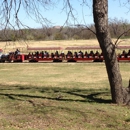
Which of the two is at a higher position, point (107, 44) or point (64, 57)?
point (107, 44)

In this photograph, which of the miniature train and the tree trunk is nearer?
the tree trunk

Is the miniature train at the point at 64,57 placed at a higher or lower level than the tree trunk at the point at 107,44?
lower

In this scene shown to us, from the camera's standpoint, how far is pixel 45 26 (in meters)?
9.91

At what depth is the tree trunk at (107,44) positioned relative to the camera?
8.09 m

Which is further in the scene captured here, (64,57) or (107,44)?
(64,57)

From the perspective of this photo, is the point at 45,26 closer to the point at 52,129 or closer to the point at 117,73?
the point at 117,73

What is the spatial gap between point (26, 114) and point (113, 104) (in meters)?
2.60

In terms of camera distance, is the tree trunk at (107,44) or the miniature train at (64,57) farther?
the miniature train at (64,57)

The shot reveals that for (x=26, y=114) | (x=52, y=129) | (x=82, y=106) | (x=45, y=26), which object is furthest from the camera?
(x=45, y=26)

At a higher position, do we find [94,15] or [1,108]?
[94,15]

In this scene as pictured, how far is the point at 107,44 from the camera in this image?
8164 millimetres

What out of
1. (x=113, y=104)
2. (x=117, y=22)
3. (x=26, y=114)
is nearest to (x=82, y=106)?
(x=113, y=104)

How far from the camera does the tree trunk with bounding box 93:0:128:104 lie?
809 centimetres

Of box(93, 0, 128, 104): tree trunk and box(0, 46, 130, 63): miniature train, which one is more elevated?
box(93, 0, 128, 104): tree trunk
